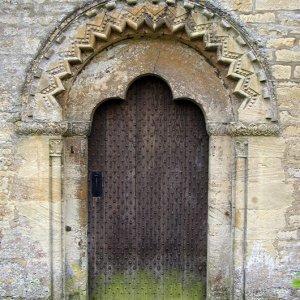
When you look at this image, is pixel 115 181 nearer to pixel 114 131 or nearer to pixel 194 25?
pixel 114 131

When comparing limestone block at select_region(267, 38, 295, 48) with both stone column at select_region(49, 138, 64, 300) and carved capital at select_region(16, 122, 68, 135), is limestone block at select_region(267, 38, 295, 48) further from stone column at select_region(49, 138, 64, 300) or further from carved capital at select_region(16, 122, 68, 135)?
stone column at select_region(49, 138, 64, 300)

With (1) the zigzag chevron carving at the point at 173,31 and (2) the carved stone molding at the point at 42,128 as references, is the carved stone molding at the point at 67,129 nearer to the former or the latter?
(2) the carved stone molding at the point at 42,128

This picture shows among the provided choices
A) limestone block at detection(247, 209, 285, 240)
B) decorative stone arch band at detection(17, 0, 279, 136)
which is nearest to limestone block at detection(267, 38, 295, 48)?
decorative stone arch band at detection(17, 0, 279, 136)

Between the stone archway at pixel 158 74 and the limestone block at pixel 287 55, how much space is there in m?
0.18

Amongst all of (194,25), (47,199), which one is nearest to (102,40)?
(194,25)

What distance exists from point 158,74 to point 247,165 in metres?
1.30

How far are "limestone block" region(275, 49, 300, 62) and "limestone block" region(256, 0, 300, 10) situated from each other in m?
0.41

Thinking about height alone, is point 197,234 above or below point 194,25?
below

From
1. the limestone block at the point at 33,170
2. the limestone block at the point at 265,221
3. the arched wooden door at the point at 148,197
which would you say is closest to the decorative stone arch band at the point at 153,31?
the limestone block at the point at 33,170

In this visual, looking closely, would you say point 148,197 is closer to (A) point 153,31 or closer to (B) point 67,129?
(B) point 67,129

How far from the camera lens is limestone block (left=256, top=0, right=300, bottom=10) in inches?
164

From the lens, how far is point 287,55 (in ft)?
13.8

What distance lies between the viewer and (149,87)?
4715 millimetres

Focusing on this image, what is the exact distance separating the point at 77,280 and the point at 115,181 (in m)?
1.13
